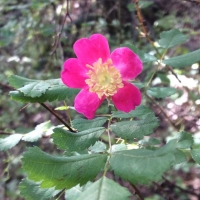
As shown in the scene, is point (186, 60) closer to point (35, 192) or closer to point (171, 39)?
point (171, 39)

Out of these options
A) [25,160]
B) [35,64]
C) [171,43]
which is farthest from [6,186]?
[25,160]

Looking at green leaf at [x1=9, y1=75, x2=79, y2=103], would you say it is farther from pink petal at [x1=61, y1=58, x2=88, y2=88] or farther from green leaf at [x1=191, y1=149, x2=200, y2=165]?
green leaf at [x1=191, y1=149, x2=200, y2=165]

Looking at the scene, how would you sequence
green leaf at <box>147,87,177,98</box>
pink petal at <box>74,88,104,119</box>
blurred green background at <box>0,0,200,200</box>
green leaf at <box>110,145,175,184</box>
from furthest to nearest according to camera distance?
1. blurred green background at <box>0,0,200,200</box>
2. green leaf at <box>147,87,177,98</box>
3. pink petal at <box>74,88,104,119</box>
4. green leaf at <box>110,145,175,184</box>

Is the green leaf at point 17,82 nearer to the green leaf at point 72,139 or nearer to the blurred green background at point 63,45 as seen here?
the green leaf at point 72,139

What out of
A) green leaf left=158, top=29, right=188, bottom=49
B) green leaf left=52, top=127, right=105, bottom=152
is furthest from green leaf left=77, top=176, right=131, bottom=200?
green leaf left=158, top=29, right=188, bottom=49

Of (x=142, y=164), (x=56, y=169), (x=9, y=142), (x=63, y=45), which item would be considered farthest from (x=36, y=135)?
(x=63, y=45)

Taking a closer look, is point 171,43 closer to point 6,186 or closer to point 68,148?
point 68,148

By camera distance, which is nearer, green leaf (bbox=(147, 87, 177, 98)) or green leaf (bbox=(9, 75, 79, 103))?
green leaf (bbox=(9, 75, 79, 103))
